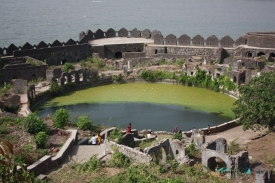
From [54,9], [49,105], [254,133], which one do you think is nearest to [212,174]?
[254,133]

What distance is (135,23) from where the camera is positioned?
192 feet

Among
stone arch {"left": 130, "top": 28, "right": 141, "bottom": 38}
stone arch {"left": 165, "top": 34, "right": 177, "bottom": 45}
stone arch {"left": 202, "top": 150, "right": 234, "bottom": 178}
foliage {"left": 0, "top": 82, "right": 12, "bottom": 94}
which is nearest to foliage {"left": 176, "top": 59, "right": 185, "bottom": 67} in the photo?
stone arch {"left": 165, "top": 34, "right": 177, "bottom": 45}

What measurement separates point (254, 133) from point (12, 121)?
11.9 m

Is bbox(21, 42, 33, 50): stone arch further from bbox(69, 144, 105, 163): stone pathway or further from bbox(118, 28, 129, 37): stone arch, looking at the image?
bbox(69, 144, 105, 163): stone pathway

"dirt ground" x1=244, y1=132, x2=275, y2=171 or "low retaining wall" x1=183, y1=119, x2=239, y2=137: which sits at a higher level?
"dirt ground" x1=244, y1=132, x2=275, y2=171

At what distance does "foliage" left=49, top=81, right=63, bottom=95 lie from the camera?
1167 inches

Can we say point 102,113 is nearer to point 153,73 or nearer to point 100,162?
point 153,73

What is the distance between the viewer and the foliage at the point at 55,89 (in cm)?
2964

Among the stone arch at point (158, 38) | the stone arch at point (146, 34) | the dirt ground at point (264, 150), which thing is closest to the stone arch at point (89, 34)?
the stone arch at point (146, 34)

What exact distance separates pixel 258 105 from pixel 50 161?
9967mm

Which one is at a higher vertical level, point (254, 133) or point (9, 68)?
point (9, 68)

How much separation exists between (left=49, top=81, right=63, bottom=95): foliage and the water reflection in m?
2.59

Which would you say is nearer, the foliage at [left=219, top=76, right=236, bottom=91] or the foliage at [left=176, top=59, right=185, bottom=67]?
the foliage at [left=219, top=76, right=236, bottom=91]

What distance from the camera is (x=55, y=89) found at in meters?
29.7
